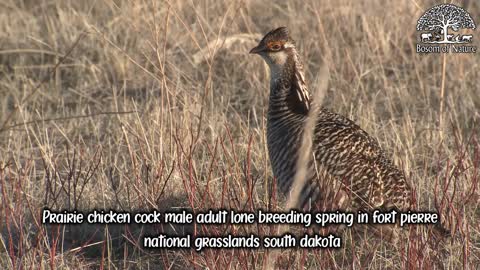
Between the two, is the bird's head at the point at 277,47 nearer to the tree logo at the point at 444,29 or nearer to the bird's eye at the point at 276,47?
the bird's eye at the point at 276,47

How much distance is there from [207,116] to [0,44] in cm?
262

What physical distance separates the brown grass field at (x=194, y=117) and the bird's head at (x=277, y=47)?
0.24 metres

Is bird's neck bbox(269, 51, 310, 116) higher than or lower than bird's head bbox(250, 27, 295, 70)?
lower

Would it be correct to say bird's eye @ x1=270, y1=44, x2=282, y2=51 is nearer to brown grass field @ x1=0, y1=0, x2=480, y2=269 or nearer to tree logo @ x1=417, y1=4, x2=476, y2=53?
brown grass field @ x1=0, y1=0, x2=480, y2=269

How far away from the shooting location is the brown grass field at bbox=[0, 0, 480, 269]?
14.2 feet

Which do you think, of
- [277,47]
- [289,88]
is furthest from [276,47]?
[289,88]

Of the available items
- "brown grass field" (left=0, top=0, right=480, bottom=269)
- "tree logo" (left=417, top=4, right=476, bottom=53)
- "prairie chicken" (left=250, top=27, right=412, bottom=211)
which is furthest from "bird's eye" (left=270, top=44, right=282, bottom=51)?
"tree logo" (left=417, top=4, right=476, bottom=53)

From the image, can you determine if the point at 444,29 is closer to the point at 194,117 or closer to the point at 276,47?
the point at 194,117

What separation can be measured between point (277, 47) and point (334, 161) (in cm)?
86

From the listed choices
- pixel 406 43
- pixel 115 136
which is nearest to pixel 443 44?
pixel 406 43

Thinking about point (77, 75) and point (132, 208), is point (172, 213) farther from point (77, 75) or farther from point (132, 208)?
point (77, 75)

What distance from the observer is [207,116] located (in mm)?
6082

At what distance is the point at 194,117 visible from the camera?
19.9 ft

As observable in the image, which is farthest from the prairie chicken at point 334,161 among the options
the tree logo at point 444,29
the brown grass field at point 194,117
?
the tree logo at point 444,29
